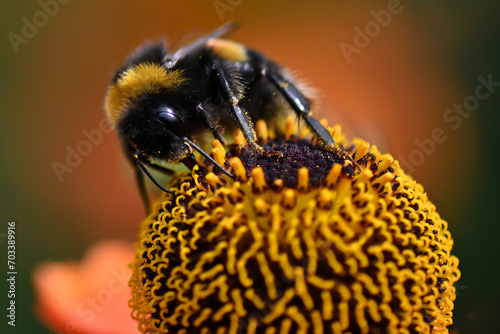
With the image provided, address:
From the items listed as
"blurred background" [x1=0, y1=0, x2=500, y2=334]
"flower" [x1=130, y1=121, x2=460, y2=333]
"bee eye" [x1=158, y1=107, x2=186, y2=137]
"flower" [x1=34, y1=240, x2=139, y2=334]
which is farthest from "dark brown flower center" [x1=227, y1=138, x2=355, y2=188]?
"blurred background" [x1=0, y1=0, x2=500, y2=334]

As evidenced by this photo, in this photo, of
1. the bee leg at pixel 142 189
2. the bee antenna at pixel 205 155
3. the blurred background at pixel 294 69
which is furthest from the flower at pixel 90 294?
the bee antenna at pixel 205 155

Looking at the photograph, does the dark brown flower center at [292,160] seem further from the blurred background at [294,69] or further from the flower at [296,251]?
the blurred background at [294,69]

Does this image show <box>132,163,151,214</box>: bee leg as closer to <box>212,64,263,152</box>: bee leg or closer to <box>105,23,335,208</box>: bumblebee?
<box>105,23,335,208</box>: bumblebee

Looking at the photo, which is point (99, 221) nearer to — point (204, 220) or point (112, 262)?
point (112, 262)

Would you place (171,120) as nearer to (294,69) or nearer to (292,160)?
(292,160)

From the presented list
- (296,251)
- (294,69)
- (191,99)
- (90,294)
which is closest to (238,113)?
(191,99)
